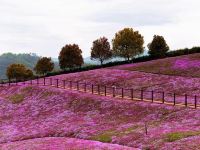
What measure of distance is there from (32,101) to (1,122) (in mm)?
11855

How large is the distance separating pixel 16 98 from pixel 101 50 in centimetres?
6427

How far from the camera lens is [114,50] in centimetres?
13450

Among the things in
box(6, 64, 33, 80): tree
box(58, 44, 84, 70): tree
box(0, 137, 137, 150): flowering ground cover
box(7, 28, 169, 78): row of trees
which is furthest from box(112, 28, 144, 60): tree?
box(0, 137, 137, 150): flowering ground cover

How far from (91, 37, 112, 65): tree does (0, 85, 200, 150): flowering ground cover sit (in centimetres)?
6300

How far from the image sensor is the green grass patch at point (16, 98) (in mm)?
77125

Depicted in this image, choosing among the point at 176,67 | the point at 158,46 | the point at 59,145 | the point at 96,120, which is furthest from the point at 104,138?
the point at 158,46

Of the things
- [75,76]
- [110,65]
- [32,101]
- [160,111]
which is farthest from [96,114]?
[110,65]

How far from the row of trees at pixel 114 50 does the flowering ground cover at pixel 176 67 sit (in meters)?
19.4

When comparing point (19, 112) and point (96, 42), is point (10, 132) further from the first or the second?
point (96, 42)

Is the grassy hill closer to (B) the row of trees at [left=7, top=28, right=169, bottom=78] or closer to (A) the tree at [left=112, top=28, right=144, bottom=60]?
(B) the row of trees at [left=7, top=28, right=169, bottom=78]

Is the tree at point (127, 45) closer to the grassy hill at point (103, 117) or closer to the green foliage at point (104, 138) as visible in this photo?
the grassy hill at point (103, 117)

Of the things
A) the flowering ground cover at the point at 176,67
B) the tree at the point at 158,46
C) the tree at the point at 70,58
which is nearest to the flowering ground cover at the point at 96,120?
the flowering ground cover at the point at 176,67

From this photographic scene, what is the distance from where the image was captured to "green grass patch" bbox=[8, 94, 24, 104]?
77125mm

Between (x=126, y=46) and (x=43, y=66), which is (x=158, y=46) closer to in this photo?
(x=126, y=46)
